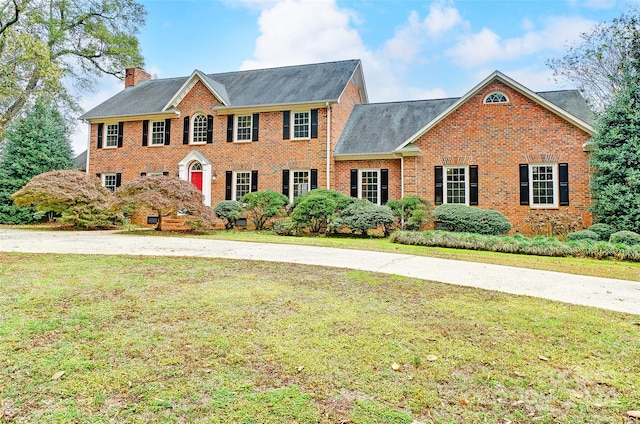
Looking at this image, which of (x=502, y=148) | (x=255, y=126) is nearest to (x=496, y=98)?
(x=502, y=148)

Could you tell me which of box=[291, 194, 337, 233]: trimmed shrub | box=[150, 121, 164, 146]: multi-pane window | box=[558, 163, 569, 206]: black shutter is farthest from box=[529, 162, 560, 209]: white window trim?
box=[150, 121, 164, 146]: multi-pane window

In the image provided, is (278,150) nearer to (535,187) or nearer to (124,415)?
(535,187)

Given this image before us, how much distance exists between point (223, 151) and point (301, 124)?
4238 millimetres

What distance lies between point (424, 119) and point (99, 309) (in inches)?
669

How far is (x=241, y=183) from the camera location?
1892 cm

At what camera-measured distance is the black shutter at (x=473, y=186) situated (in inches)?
601

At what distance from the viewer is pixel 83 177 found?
16891 millimetres

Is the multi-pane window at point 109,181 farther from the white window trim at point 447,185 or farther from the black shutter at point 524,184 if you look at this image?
the black shutter at point 524,184

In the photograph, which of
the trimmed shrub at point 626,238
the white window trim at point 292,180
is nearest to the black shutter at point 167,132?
the white window trim at point 292,180

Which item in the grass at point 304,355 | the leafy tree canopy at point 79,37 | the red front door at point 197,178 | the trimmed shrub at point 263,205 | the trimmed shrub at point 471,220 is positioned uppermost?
the leafy tree canopy at point 79,37

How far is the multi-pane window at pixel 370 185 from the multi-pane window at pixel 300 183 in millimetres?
2637

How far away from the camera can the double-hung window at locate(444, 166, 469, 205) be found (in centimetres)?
1550

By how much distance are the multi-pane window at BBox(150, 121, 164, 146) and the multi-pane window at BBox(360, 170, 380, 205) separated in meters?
11.0

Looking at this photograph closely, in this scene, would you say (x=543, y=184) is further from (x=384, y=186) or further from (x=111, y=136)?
(x=111, y=136)
